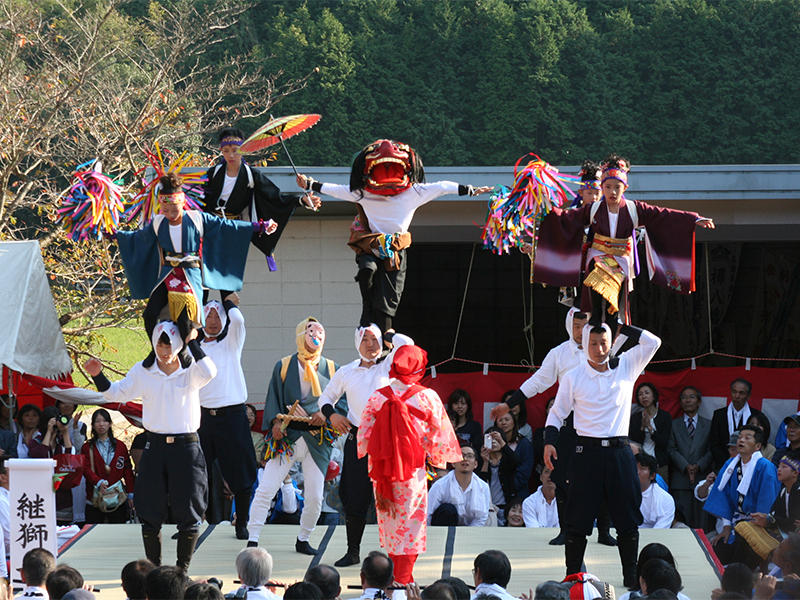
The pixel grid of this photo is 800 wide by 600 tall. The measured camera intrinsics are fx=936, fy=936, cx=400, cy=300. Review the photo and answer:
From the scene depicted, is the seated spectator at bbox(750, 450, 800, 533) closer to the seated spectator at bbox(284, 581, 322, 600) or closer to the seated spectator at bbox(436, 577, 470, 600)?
the seated spectator at bbox(436, 577, 470, 600)

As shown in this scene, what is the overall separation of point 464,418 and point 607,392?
2638 millimetres

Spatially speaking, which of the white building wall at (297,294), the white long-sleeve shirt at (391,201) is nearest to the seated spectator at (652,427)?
the white long-sleeve shirt at (391,201)

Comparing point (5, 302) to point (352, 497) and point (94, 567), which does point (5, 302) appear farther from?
point (352, 497)

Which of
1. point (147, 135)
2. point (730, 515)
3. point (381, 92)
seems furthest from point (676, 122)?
point (730, 515)

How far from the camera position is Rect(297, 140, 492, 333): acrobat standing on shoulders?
19.9 feet

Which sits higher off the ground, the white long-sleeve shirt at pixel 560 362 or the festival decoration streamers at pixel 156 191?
the festival decoration streamers at pixel 156 191

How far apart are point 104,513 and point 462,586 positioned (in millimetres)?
4014

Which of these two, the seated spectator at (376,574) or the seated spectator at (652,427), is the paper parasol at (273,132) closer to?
the seated spectator at (376,574)

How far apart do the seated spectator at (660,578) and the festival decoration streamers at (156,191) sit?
354 centimetres

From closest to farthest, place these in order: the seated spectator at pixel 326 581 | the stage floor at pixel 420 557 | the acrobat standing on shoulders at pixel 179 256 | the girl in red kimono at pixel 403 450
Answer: the seated spectator at pixel 326 581, the girl in red kimono at pixel 403 450, the stage floor at pixel 420 557, the acrobat standing on shoulders at pixel 179 256

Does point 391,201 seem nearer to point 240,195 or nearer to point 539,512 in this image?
point 240,195

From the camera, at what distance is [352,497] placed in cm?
545

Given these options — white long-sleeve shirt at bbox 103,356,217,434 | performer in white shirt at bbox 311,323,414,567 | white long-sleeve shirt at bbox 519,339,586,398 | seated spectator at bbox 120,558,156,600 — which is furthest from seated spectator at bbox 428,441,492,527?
Answer: seated spectator at bbox 120,558,156,600

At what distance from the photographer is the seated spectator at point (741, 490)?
569 cm
